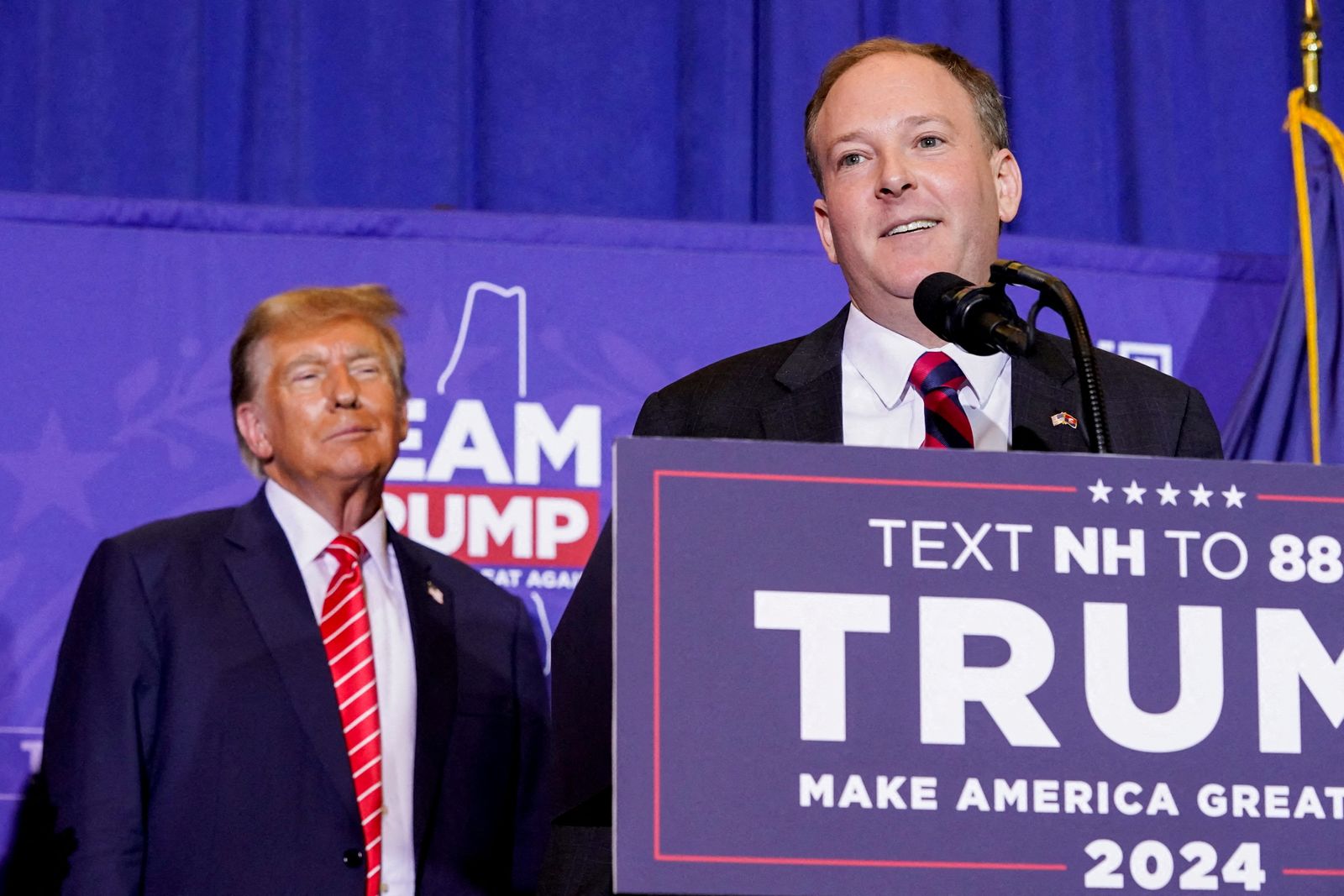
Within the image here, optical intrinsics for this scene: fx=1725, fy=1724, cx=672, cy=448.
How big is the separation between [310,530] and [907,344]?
962 mm

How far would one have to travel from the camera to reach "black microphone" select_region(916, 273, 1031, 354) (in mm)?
1235

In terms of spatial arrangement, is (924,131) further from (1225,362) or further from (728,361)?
(1225,362)

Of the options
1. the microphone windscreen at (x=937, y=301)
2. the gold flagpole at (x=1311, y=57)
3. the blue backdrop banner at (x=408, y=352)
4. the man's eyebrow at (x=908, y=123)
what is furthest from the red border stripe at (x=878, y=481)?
the gold flagpole at (x=1311, y=57)

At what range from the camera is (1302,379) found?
2.70 meters

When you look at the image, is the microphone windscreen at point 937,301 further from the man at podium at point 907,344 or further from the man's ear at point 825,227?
the man's ear at point 825,227

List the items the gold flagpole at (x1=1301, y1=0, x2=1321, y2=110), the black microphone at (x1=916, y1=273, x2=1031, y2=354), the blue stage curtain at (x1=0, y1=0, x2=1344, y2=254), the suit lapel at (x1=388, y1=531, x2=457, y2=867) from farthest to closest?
the blue stage curtain at (x1=0, y1=0, x2=1344, y2=254) < the gold flagpole at (x1=1301, y1=0, x2=1321, y2=110) < the suit lapel at (x1=388, y1=531, x2=457, y2=867) < the black microphone at (x1=916, y1=273, x2=1031, y2=354)

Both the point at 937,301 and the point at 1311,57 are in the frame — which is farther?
the point at 1311,57

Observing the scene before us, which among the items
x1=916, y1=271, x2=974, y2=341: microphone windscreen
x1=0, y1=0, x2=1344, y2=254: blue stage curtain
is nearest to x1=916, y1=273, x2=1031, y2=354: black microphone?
x1=916, y1=271, x2=974, y2=341: microphone windscreen

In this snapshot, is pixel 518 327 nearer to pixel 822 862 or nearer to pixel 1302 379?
pixel 1302 379

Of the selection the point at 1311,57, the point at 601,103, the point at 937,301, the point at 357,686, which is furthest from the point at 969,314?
the point at 601,103

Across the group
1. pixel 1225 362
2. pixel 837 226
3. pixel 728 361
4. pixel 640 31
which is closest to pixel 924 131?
pixel 837 226

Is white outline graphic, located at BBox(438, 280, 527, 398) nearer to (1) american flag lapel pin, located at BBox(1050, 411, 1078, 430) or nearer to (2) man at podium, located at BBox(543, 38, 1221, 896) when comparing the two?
(2) man at podium, located at BBox(543, 38, 1221, 896)

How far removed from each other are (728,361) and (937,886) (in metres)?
0.89

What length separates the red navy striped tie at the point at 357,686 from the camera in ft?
7.14
